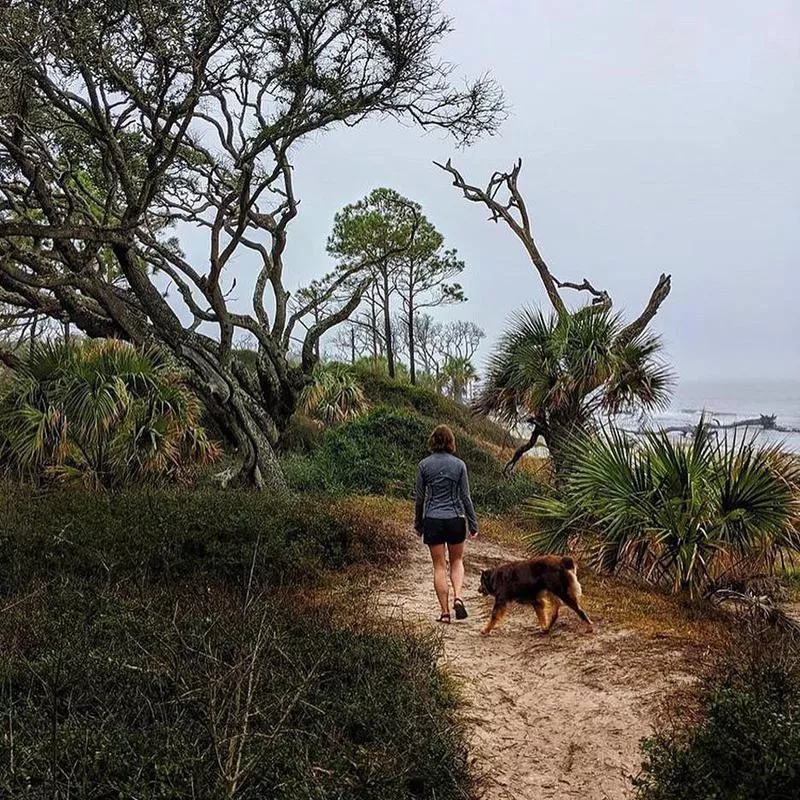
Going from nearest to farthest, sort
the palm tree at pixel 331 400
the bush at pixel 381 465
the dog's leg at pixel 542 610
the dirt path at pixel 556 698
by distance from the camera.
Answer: the dirt path at pixel 556 698 → the dog's leg at pixel 542 610 → the bush at pixel 381 465 → the palm tree at pixel 331 400

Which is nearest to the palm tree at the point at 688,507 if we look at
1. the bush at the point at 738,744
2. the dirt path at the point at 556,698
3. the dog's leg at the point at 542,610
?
the dirt path at the point at 556,698

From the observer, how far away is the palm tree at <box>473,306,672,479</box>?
11805 millimetres

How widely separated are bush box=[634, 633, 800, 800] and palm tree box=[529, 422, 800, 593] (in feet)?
6.35

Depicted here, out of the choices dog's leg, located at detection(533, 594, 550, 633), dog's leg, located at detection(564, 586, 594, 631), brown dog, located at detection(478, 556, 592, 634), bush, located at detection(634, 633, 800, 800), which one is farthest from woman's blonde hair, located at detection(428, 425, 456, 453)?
bush, located at detection(634, 633, 800, 800)

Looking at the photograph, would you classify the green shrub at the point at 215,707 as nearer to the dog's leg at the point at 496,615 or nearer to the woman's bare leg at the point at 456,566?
the dog's leg at the point at 496,615

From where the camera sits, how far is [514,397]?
12727mm

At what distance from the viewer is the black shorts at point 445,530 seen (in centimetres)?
663

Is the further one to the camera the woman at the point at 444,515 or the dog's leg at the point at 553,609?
the woman at the point at 444,515

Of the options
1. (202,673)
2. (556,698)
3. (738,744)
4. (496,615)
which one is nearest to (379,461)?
(496,615)

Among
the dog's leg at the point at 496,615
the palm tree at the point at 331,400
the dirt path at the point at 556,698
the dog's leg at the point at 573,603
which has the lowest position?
the dirt path at the point at 556,698

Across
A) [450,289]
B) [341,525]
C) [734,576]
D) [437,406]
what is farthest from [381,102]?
[450,289]

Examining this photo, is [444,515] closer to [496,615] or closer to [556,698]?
[496,615]

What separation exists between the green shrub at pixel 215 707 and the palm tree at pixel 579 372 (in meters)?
7.09

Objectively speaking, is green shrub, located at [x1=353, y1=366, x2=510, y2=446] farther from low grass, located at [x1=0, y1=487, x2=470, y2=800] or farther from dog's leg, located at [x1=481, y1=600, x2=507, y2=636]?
dog's leg, located at [x1=481, y1=600, x2=507, y2=636]
